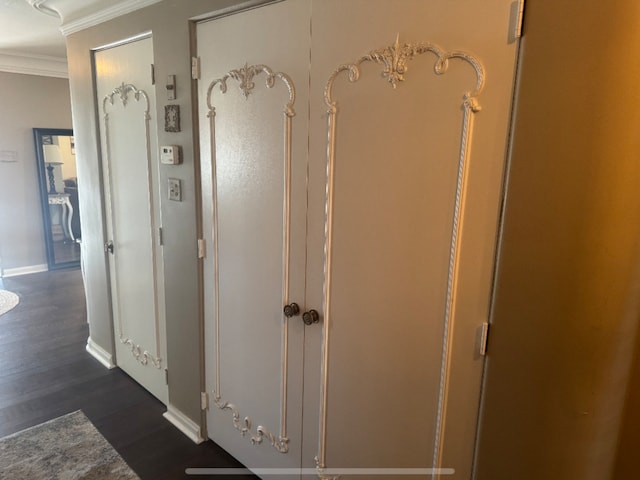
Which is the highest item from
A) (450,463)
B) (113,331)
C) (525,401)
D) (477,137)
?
(477,137)

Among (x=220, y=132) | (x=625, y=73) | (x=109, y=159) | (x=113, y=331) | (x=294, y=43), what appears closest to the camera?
(x=625, y=73)

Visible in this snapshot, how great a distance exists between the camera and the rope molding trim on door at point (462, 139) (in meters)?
1.17

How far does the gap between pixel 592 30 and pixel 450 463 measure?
1.24 meters

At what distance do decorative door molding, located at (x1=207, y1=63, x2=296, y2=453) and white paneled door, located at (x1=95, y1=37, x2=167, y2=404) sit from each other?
59 centimetres

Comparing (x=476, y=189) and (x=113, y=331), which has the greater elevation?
(x=476, y=189)

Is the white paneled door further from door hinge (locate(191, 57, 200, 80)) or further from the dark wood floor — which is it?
door hinge (locate(191, 57, 200, 80))

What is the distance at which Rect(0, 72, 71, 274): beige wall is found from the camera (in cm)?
503

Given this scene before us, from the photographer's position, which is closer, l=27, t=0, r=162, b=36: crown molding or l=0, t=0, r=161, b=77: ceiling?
l=27, t=0, r=162, b=36: crown molding

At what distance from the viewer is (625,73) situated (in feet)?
3.03

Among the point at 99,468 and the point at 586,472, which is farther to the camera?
the point at 99,468

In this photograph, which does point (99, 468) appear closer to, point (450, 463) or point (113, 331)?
point (113, 331)

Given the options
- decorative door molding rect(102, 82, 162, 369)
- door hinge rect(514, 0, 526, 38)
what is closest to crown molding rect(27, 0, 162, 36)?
decorative door molding rect(102, 82, 162, 369)

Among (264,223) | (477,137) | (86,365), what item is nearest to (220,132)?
(264,223)

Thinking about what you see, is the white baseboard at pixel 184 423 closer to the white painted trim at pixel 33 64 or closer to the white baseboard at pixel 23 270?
the white baseboard at pixel 23 270
